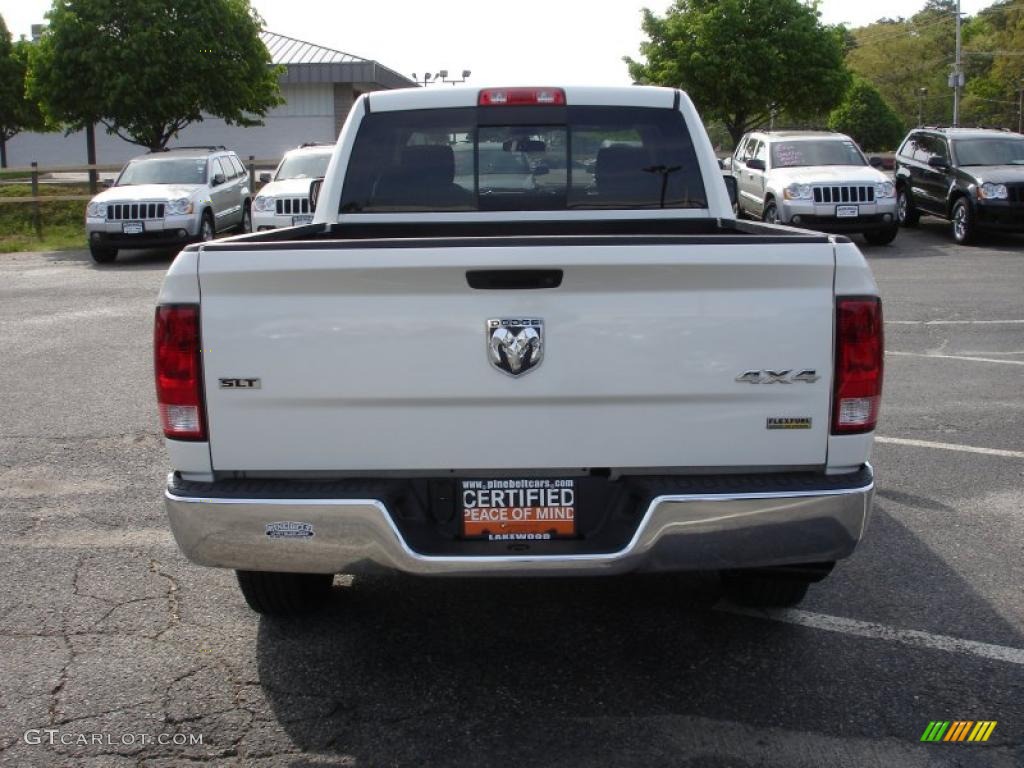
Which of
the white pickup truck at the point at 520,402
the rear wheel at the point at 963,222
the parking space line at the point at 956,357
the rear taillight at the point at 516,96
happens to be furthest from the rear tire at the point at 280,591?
the rear wheel at the point at 963,222

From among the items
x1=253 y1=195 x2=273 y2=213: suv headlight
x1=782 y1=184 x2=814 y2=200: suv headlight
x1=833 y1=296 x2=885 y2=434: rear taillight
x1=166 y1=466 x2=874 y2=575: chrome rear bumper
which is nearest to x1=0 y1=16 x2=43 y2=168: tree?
x1=253 y1=195 x2=273 y2=213: suv headlight

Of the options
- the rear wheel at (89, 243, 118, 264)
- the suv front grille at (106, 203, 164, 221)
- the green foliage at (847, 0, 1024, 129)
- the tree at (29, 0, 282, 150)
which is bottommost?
the rear wheel at (89, 243, 118, 264)

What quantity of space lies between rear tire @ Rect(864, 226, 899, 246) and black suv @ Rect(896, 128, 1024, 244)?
1.24 feet

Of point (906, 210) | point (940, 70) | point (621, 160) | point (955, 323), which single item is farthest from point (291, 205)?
point (940, 70)

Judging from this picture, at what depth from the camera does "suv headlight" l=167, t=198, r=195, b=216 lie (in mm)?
18781

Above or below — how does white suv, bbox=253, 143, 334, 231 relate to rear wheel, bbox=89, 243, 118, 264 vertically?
above

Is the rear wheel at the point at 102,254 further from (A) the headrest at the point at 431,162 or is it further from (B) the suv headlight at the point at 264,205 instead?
(A) the headrest at the point at 431,162

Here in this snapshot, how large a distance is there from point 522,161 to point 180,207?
14279mm

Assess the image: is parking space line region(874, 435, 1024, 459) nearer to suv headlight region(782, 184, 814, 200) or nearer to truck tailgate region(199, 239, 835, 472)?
truck tailgate region(199, 239, 835, 472)

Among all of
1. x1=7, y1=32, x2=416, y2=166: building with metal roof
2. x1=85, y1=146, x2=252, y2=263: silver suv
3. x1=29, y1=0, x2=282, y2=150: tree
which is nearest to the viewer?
x1=85, y1=146, x2=252, y2=263: silver suv

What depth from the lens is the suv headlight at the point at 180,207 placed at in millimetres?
18781

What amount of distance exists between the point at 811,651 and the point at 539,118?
2.82 metres

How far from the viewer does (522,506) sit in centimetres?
367

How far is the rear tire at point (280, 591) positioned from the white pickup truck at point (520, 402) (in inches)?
27.5
